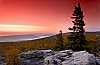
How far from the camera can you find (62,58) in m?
55.0

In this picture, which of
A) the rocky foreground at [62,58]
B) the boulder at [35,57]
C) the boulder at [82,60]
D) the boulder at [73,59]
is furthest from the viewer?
the boulder at [35,57]

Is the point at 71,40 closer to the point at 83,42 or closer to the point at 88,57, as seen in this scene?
the point at 83,42

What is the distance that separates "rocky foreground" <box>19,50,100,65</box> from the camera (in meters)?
48.4

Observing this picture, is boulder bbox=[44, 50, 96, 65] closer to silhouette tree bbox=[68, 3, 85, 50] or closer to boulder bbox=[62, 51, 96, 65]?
boulder bbox=[62, 51, 96, 65]

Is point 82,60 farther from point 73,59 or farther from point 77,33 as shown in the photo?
point 77,33

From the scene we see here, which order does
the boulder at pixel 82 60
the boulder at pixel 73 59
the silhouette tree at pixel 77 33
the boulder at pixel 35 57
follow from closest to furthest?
the boulder at pixel 82 60, the boulder at pixel 73 59, the boulder at pixel 35 57, the silhouette tree at pixel 77 33

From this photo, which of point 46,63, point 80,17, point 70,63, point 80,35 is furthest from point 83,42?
point 70,63

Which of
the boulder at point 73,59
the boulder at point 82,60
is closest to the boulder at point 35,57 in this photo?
the boulder at point 73,59

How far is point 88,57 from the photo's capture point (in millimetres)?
48406

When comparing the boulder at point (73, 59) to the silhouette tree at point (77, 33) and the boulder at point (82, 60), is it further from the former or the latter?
the silhouette tree at point (77, 33)

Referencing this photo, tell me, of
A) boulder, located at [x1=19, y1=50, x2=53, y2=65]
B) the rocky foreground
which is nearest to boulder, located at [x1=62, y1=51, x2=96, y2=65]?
the rocky foreground

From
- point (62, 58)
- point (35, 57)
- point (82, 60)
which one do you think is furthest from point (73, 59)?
point (35, 57)

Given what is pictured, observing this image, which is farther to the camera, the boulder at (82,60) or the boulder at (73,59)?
the boulder at (73,59)

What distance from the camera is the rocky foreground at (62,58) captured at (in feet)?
159
